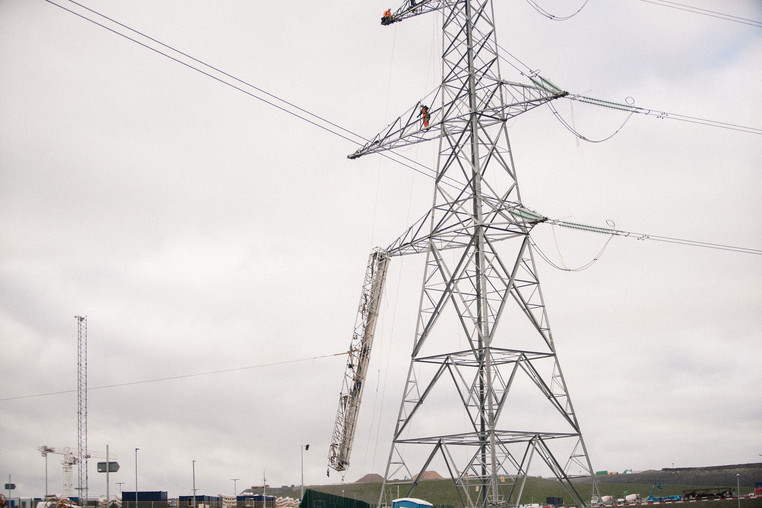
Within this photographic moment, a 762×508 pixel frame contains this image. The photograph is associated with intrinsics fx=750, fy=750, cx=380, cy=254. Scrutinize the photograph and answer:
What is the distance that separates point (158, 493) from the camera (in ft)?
334

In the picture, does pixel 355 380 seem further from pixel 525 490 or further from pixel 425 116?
pixel 525 490

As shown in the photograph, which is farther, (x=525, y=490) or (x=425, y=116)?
(x=525, y=490)

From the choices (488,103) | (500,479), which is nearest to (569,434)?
(500,479)

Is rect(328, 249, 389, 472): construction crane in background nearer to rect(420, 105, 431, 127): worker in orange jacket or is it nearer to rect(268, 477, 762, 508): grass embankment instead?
rect(420, 105, 431, 127): worker in orange jacket

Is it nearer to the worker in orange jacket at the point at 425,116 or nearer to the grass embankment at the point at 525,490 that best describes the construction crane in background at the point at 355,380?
the worker in orange jacket at the point at 425,116

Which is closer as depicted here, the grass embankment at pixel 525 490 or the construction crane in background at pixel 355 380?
the construction crane in background at pixel 355 380

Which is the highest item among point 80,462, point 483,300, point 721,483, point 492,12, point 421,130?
point 492,12

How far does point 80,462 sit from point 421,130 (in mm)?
136428

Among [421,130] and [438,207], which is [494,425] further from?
[421,130]

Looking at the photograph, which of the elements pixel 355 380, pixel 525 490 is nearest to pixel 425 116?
pixel 355 380

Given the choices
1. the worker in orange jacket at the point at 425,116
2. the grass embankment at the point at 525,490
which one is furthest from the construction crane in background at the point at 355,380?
the grass embankment at the point at 525,490

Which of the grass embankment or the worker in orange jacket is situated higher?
the worker in orange jacket

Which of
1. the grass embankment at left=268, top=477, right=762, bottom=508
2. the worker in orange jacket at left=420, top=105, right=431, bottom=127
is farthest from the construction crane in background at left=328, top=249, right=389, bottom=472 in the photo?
the grass embankment at left=268, top=477, right=762, bottom=508

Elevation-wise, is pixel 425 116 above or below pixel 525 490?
above
